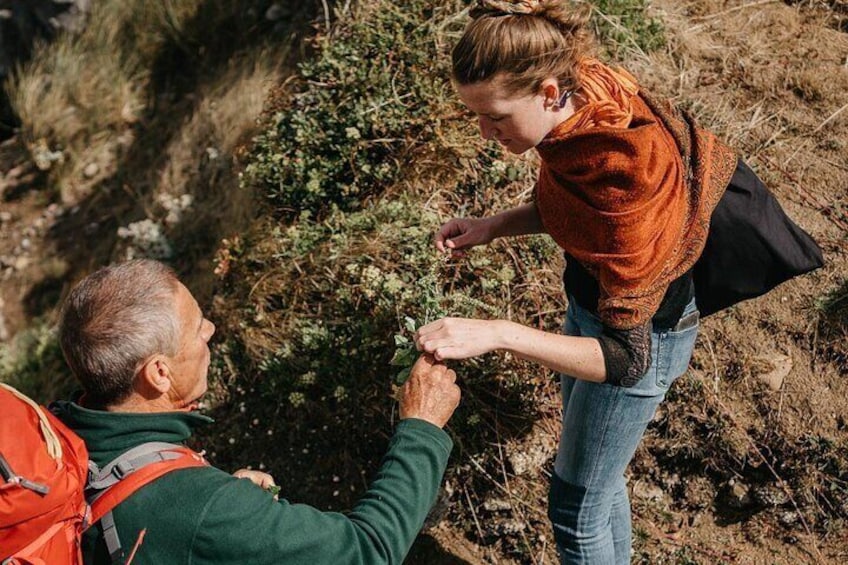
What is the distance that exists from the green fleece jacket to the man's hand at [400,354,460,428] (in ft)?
0.18

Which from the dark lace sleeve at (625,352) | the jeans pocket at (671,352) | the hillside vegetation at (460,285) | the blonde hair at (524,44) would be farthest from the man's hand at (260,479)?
the blonde hair at (524,44)

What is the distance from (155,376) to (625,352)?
1407mm

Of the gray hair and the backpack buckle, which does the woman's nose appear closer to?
the gray hair

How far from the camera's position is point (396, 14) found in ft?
15.7

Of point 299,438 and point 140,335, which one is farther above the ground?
point 140,335

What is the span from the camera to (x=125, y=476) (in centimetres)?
212

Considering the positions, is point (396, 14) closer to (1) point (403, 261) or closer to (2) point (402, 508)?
(1) point (403, 261)

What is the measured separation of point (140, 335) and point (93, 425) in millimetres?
284

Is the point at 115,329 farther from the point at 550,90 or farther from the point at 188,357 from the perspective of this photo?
the point at 550,90

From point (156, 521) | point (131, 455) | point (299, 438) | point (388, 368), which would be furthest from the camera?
point (299, 438)

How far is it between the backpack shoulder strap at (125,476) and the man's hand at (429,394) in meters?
0.66

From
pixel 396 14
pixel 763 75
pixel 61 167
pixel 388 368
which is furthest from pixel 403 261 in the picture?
pixel 61 167

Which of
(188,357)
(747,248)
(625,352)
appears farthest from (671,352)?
(188,357)

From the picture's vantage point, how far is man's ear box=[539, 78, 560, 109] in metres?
2.29
